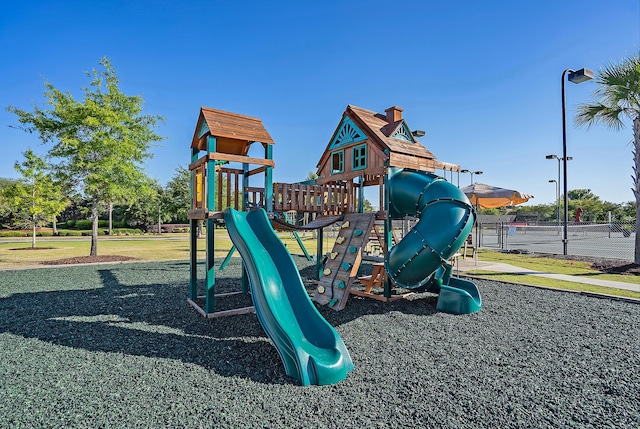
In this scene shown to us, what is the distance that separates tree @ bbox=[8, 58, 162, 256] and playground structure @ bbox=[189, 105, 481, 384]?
30.3 ft

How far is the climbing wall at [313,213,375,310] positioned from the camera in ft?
22.9

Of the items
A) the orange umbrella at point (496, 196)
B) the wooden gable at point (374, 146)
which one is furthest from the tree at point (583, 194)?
the wooden gable at point (374, 146)

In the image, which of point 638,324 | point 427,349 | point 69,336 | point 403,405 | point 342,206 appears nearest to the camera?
point 403,405

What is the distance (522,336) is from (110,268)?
13.1 meters

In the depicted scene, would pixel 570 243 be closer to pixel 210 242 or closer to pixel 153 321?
pixel 210 242

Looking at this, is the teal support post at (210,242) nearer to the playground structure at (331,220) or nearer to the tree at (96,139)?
the playground structure at (331,220)

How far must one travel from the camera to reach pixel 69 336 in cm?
525

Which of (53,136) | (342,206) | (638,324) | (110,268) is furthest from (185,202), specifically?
(638,324)

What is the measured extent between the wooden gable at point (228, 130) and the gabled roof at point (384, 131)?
8.19 feet

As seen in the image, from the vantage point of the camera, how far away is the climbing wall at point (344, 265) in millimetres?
6968

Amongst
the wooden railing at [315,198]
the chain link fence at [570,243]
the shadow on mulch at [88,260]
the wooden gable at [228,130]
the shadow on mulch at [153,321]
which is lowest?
the shadow on mulch at [153,321]

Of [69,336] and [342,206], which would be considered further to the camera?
[342,206]

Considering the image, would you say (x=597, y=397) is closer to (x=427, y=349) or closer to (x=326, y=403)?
(x=427, y=349)

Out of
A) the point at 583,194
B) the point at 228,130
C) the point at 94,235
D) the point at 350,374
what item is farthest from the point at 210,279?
the point at 583,194
